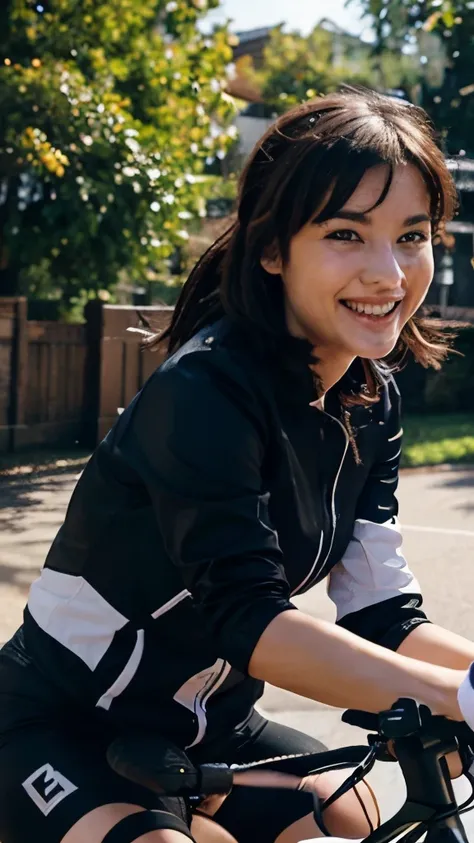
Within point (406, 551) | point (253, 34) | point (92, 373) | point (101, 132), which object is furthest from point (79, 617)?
point (253, 34)

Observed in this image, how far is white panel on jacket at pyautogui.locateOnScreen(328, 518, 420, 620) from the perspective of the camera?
1987 millimetres

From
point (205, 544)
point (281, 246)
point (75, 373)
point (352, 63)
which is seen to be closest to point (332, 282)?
point (281, 246)

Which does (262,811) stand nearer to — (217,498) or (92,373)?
(217,498)

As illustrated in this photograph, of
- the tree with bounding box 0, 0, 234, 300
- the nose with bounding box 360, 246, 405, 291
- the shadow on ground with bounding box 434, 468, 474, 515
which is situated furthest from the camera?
the tree with bounding box 0, 0, 234, 300

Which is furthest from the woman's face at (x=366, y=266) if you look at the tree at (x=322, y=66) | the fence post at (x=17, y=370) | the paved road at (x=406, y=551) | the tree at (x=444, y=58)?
the tree at (x=444, y=58)

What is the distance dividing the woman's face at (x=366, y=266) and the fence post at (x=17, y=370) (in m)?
9.62

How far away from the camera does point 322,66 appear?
87.4ft

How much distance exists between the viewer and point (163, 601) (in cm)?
171

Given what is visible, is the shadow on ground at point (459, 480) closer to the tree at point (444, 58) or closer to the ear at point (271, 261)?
the ear at point (271, 261)

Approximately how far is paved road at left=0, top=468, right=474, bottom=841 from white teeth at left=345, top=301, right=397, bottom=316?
101cm

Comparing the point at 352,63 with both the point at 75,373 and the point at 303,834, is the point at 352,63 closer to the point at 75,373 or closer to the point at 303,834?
the point at 75,373

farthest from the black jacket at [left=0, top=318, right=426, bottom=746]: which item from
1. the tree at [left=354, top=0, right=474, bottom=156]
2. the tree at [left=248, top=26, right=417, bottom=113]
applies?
the tree at [left=354, top=0, right=474, bottom=156]

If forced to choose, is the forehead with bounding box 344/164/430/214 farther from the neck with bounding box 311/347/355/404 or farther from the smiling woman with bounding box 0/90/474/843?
the neck with bounding box 311/347/355/404

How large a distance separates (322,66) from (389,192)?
2612 cm
